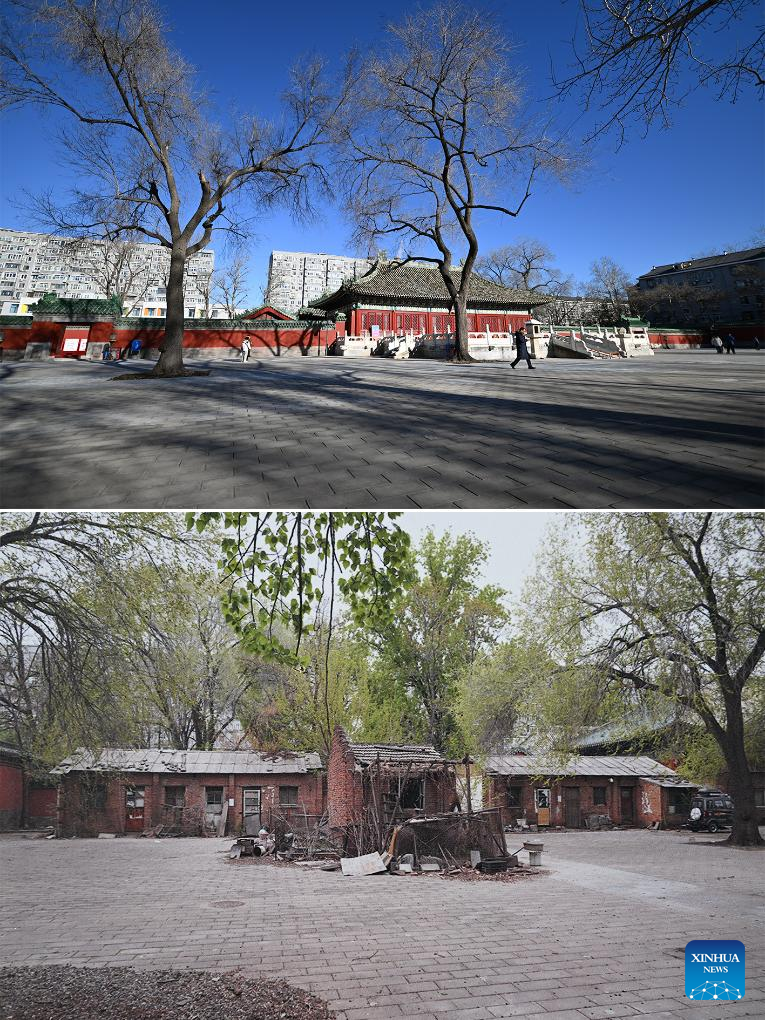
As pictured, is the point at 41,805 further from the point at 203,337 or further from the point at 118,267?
the point at 118,267

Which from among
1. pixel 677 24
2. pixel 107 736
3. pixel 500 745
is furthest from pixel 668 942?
pixel 677 24

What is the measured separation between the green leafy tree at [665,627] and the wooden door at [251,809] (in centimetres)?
548

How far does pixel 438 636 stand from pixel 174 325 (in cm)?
974

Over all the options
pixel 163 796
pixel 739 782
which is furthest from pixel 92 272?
pixel 739 782

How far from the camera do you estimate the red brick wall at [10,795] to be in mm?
7508

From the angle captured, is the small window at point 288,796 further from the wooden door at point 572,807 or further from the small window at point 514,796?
the wooden door at point 572,807

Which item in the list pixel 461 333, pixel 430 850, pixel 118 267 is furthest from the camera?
pixel 118 267

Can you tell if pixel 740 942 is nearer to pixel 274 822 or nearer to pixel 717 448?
pixel 717 448

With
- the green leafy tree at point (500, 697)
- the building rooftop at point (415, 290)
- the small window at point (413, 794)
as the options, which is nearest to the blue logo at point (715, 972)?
the green leafy tree at point (500, 697)

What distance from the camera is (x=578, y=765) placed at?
10023 millimetres

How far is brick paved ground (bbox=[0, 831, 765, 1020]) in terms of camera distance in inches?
198

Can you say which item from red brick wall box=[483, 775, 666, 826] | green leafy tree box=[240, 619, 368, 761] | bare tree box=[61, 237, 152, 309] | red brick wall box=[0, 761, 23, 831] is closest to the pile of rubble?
red brick wall box=[483, 775, 666, 826]

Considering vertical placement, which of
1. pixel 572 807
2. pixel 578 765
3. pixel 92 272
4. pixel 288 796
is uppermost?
pixel 92 272

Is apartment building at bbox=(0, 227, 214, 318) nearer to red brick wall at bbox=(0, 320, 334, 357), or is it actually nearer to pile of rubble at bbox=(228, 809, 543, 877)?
red brick wall at bbox=(0, 320, 334, 357)
